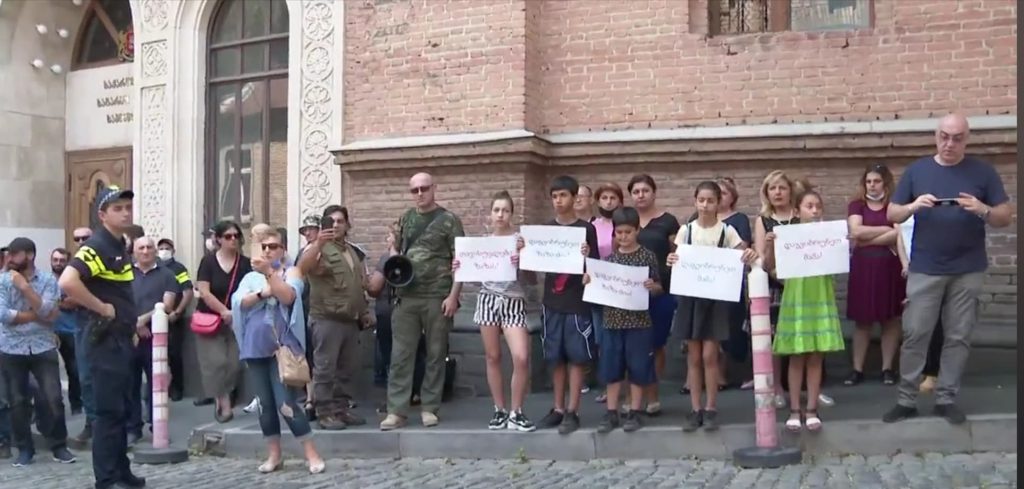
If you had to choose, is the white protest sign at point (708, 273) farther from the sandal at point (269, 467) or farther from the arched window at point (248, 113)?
the arched window at point (248, 113)

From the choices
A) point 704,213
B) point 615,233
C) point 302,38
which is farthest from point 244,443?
point 302,38

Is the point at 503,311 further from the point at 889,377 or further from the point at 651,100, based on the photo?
the point at 889,377

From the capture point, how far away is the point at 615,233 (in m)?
7.31

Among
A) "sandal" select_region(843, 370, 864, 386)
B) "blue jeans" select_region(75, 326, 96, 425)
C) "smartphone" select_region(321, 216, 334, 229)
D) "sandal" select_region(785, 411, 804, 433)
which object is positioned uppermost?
"smartphone" select_region(321, 216, 334, 229)

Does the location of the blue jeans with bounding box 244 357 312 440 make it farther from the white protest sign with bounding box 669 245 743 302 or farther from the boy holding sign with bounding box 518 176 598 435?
the white protest sign with bounding box 669 245 743 302

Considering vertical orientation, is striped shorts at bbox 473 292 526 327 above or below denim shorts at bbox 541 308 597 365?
above

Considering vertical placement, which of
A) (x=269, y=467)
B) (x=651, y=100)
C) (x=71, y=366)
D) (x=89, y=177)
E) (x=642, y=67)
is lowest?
(x=269, y=467)

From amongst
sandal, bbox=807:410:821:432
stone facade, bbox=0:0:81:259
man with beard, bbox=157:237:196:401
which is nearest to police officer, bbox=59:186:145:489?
man with beard, bbox=157:237:196:401

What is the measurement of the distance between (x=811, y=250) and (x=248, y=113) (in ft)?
24.9

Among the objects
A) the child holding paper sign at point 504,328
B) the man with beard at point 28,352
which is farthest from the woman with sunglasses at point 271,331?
the man with beard at point 28,352

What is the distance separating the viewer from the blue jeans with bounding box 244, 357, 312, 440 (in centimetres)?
724

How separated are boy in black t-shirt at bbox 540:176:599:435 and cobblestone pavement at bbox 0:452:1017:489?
1.45ft

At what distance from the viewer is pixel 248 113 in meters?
12.1

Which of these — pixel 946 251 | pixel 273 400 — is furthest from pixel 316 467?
pixel 946 251
